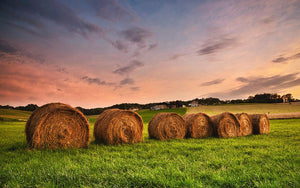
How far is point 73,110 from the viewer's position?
7.12 meters

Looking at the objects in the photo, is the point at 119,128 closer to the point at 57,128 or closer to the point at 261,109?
the point at 57,128

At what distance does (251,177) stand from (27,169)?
4604 mm

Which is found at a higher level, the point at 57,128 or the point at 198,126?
the point at 57,128

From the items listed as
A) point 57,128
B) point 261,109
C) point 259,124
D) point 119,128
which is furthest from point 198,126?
point 261,109

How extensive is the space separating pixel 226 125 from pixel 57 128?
865 centimetres

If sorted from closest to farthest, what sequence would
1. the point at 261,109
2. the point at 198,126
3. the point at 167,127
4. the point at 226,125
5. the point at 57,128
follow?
the point at 57,128, the point at 167,127, the point at 198,126, the point at 226,125, the point at 261,109

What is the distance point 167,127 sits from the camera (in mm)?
9602

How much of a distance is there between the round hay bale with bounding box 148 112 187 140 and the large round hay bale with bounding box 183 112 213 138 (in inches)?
14.2

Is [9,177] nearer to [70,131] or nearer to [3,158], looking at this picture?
[3,158]

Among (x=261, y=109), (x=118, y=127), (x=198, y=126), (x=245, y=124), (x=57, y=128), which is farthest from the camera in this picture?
(x=261, y=109)

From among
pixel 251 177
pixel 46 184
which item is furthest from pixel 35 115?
pixel 251 177

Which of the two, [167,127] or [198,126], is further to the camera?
[198,126]

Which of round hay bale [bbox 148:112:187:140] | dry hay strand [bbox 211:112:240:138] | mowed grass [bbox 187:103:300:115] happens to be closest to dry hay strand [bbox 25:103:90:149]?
round hay bale [bbox 148:112:187:140]

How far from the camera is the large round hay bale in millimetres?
10125
